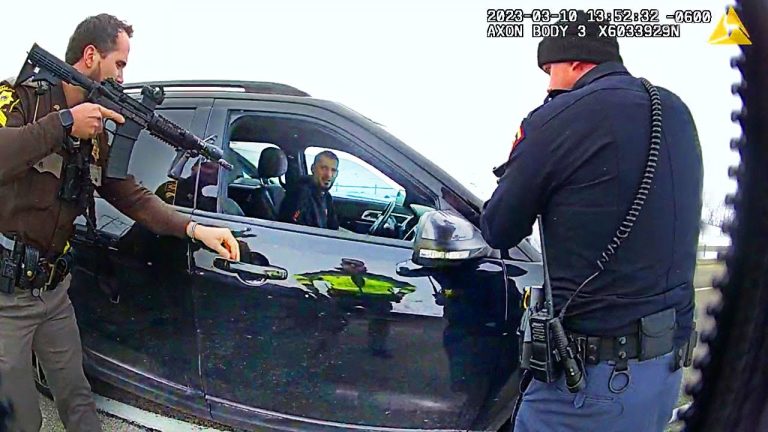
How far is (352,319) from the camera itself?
1979 millimetres

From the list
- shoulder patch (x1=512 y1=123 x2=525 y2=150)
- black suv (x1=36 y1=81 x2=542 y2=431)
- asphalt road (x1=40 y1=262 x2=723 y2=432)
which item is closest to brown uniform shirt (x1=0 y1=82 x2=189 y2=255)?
black suv (x1=36 y1=81 x2=542 y2=431)

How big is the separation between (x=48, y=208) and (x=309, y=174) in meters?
0.89

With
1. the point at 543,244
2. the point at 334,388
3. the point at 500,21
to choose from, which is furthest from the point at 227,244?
the point at 500,21

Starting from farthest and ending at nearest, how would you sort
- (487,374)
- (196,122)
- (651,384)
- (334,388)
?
1. (196,122)
2. (334,388)
3. (487,374)
4. (651,384)

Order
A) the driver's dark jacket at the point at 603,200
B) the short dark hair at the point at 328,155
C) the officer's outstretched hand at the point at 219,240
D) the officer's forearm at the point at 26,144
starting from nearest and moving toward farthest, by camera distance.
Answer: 1. the driver's dark jacket at the point at 603,200
2. the officer's forearm at the point at 26,144
3. the officer's outstretched hand at the point at 219,240
4. the short dark hair at the point at 328,155

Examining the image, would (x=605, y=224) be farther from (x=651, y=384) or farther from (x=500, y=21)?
(x=500, y=21)

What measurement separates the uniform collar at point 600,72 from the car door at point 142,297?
1409 mm

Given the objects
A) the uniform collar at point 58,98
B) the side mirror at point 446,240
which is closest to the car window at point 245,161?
the uniform collar at point 58,98

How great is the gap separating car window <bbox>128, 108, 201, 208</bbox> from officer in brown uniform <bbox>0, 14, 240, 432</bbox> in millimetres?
138

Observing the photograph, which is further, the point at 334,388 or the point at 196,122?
the point at 196,122

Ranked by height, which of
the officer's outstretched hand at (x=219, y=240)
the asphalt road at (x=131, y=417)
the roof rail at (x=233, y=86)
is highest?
the roof rail at (x=233, y=86)

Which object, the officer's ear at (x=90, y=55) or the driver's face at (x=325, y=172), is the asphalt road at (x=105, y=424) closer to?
the driver's face at (x=325, y=172)

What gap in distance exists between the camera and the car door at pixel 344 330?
6.26 ft

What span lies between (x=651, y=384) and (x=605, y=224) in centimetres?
39
